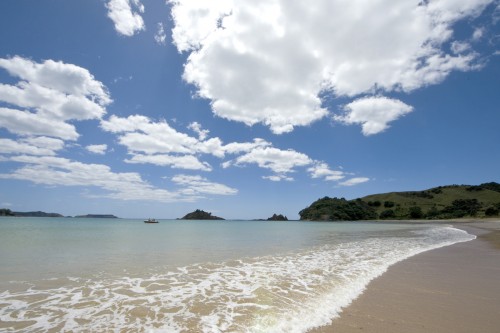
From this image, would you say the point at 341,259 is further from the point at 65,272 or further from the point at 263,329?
the point at 65,272

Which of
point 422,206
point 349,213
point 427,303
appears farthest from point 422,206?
point 427,303

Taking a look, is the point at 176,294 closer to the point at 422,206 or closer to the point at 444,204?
the point at 422,206

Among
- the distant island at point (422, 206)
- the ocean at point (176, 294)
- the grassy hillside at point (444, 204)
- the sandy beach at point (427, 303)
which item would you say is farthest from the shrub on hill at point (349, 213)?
the sandy beach at point (427, 303)

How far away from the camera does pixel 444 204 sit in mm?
172500

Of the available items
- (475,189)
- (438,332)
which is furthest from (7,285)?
(475,189)

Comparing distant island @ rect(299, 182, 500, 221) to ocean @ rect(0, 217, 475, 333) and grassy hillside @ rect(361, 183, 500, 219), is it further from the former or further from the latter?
ocean @ rect(0, 217, 475, 333)

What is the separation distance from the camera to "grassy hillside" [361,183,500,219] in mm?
143512

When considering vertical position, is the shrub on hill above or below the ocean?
above

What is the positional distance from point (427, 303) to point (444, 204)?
658 feet

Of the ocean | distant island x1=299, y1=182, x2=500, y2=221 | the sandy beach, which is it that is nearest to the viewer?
the sandy beach

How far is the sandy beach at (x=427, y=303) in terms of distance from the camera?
616 centimetres

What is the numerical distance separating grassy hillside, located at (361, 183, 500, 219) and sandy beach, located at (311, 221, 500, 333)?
14643 centimetres

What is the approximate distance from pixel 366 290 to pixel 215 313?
5074 millimetres

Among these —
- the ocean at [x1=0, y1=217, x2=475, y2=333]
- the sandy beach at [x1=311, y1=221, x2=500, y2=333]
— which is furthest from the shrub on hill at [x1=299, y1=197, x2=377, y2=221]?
the sandy beach at [x1=311, y1=221, x2=500, y2=333]
